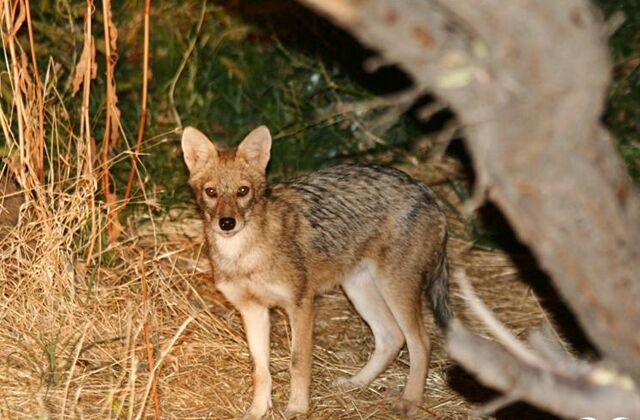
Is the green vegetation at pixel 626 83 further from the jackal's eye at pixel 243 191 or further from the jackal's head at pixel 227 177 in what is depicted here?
the jackal's eye at pixel 243 191

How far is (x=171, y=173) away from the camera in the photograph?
856 centimetres

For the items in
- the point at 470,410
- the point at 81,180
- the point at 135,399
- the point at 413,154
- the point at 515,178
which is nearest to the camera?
the point at 515,178

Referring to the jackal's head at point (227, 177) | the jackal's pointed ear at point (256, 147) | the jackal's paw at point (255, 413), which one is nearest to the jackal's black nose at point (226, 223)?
the jackal's head at point (227, 177)

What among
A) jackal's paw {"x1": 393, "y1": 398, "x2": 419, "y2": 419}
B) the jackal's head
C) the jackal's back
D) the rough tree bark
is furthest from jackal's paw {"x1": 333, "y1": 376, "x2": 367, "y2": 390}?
the rough tree bark

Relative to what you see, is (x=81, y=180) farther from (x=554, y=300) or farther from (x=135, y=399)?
(x=554, y=300)

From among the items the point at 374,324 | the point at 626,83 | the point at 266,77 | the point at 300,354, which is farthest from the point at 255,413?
the point at 626,83

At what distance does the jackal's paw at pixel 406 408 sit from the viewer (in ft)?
20.4

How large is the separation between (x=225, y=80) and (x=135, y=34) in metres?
0.75

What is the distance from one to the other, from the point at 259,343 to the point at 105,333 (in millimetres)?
784

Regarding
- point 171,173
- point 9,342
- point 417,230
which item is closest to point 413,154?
point 171,173

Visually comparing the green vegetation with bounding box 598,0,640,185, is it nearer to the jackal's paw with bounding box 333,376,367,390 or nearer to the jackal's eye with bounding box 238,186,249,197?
the jackal's paw with bounding box 333,376,367,390

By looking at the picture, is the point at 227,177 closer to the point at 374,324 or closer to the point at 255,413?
the point at 255,413

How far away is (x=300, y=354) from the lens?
6082mm

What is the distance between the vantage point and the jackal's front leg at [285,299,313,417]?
239 inches
